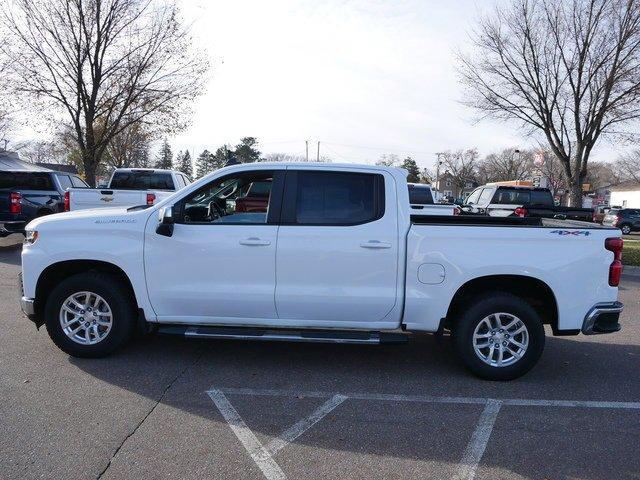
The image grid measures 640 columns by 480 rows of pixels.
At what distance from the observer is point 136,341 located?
5.54 m

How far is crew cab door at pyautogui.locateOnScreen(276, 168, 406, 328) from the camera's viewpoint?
15.1ft

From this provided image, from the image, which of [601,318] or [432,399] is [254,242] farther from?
[601,318]

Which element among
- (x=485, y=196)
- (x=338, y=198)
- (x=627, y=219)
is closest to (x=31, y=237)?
(x=338, y=198)

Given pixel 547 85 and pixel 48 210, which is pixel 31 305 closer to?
pixel 48 210

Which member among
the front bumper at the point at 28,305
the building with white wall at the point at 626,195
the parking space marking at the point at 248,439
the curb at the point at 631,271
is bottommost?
the parking space marking at the point at 248,439

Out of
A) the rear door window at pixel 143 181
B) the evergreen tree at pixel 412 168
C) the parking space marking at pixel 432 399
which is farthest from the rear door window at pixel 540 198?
the evergreen tree at pixel 412 168

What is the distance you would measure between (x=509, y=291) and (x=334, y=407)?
2072mm

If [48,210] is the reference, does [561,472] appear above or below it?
below

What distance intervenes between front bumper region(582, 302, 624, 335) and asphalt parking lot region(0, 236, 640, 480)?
1.80 feet

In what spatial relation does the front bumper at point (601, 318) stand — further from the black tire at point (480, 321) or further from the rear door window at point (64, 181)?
the rear door window at point (64, 181)

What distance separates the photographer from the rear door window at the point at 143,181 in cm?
1373

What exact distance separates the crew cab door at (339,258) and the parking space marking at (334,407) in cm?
69

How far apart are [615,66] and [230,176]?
1285 cm

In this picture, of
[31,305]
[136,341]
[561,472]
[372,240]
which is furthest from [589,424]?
[31,305]
